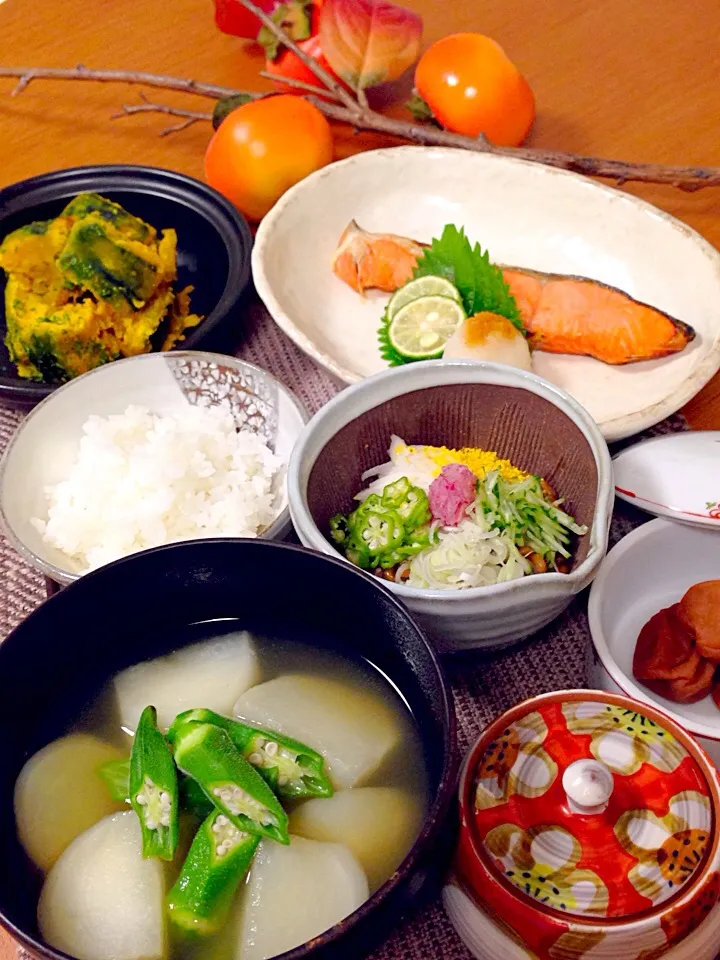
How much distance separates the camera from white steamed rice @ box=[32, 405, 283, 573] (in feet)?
3.22

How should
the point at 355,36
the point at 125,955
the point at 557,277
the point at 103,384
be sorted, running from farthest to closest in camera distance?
1. the point at 355,36
2. the point at 557,277
3. the point at 103,384
4. the point at 125,955

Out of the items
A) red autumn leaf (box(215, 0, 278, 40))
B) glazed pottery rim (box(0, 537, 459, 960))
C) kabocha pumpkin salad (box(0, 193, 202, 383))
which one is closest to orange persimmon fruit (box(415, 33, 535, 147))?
red autumn leaf (box(215, 0, 278, 40))

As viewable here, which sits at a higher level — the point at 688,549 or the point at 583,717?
the point at 583,717

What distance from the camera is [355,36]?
1.48m

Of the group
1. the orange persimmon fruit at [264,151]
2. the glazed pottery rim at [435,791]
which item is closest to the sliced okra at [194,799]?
the glazed pottery rim at [435,791]

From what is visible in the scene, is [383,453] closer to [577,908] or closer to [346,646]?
[346,646]

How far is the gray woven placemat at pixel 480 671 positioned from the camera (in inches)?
29.2

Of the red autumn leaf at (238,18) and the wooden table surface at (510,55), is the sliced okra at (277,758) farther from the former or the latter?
the red autumn leaf at (238,18)

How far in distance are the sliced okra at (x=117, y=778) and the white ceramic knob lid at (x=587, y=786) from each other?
34 cm

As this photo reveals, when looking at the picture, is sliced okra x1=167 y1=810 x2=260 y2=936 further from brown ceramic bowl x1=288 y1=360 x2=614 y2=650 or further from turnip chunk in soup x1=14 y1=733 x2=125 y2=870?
brown ceramic bowl x1=288 y1=360 x2=614 y2=650

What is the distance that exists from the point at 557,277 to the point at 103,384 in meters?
0.65

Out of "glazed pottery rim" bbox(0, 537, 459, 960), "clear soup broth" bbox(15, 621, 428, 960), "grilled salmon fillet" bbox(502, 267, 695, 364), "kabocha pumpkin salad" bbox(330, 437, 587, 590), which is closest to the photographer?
"glazed pottery rim" bbox(0, 537, 459, 960)

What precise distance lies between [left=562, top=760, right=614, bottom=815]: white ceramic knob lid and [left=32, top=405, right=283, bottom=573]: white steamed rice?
17.8 inches

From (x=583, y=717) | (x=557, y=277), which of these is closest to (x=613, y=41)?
(x=557, y=277)
